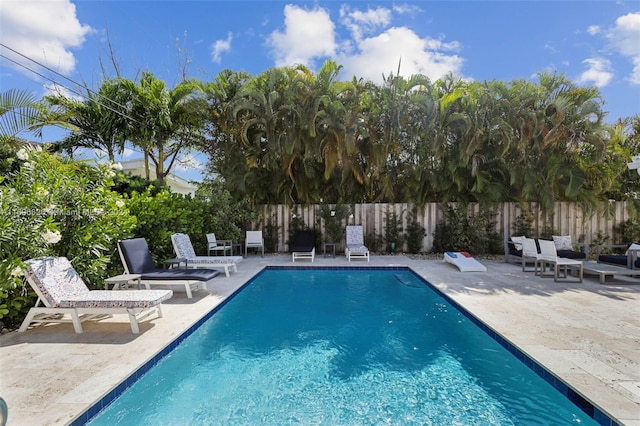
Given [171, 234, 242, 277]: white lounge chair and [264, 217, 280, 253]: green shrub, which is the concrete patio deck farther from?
[264, 217, 280, 253]: green shrub

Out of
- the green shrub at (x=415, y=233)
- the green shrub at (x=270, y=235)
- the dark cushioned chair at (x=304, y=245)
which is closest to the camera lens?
the dark cushioned chair at (x=304, y=245)

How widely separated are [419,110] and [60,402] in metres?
10.3

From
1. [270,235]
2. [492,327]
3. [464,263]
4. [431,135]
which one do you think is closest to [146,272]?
[492,327]

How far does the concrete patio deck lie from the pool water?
21 cm

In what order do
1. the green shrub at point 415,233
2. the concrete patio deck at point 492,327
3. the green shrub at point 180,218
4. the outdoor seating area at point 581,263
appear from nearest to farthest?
the concrete patio deck at point 492,327 < the outdoor seating area at point 581,263 < the green shrub at point 180,218 < the green shrub at point 415,233

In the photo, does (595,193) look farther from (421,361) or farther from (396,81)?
(421,361)

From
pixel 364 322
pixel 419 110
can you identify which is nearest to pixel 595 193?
pixel 419 110

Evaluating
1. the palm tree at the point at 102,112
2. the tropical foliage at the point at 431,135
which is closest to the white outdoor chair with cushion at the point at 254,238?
the tropical foliage at the point at 431,135

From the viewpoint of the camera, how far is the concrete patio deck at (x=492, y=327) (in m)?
2.49

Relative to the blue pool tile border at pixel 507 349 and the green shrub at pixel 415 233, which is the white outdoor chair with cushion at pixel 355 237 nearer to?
the green shrub at pixel 415 233

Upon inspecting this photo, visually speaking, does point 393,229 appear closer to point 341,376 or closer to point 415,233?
point 415,233

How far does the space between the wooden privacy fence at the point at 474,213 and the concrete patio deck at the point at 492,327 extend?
16.0 feet

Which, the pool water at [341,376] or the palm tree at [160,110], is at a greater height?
the palm tree at [160,110]


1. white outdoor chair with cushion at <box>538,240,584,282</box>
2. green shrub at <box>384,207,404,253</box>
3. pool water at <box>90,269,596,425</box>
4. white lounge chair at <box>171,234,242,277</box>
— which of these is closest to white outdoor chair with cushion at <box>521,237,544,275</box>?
white outdoor chair with cushion at <box>538,240,584,282</box>
